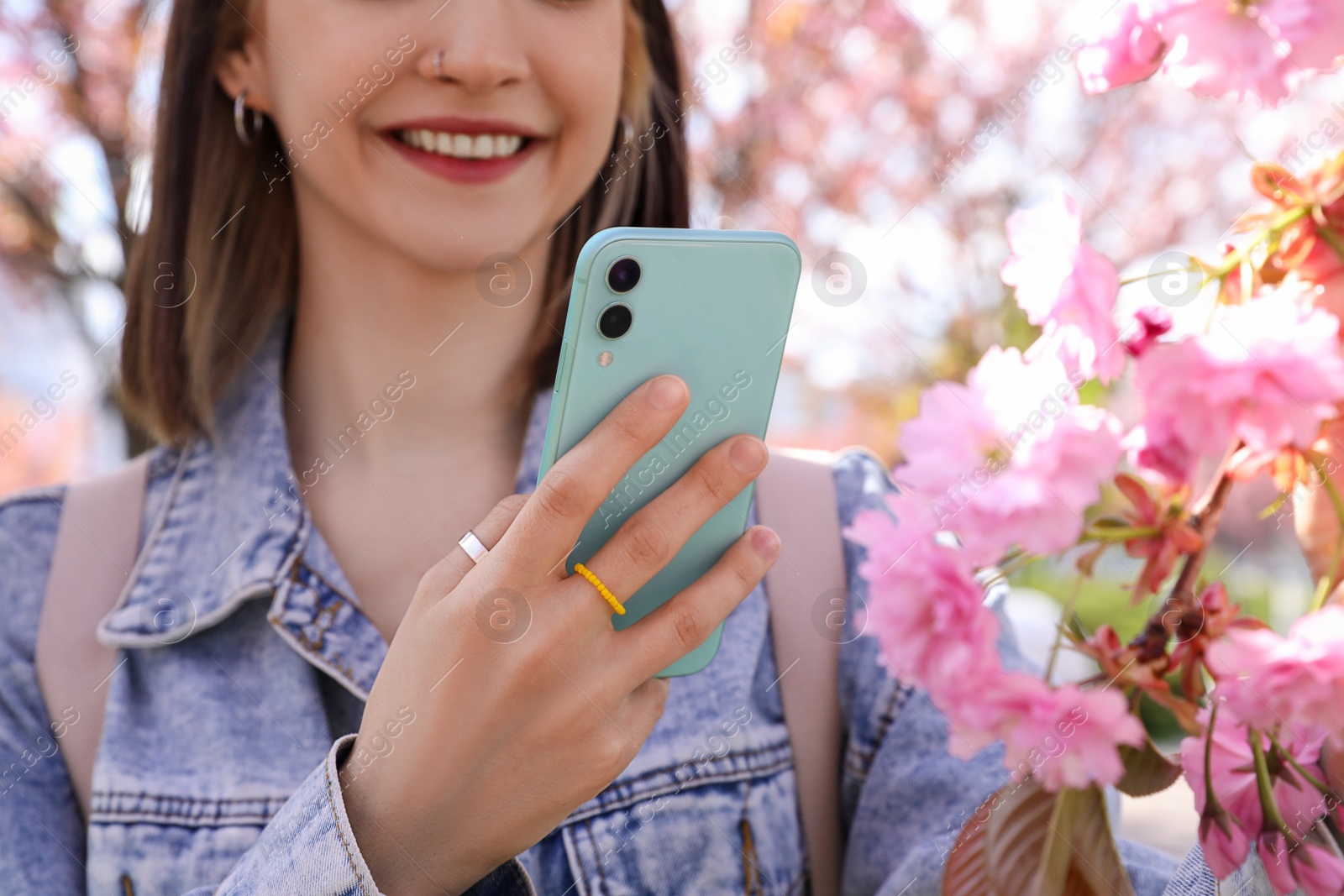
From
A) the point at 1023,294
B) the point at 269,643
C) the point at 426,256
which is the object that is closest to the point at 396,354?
the point at 426,256

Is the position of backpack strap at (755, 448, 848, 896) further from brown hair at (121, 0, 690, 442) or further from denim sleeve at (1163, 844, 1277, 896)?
denim sleeve at (1163, 844, 1277, 896)

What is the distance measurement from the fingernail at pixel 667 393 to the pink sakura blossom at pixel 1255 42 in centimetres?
46

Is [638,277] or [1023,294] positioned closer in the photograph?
[1023,294]

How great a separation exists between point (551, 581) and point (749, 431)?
24cm

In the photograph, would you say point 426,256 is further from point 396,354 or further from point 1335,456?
point 1335,456

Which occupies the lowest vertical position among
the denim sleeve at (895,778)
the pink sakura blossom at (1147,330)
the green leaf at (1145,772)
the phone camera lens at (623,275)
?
the denim sleeve at (895,778)

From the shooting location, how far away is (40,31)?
4031 mm

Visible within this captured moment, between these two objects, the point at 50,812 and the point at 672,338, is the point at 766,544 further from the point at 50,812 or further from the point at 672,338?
the point at 50,812

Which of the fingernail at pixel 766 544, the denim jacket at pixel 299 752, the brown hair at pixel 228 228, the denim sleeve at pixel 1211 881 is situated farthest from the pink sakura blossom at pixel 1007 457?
the brown hair at pixel 228 228

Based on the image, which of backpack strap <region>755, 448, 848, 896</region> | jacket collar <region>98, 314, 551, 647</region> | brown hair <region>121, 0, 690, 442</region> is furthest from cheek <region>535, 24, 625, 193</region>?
backpack strap <region>755, 448, 848, 896</region>

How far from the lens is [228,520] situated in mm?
1481

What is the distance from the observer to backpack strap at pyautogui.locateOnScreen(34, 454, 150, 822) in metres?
1.29

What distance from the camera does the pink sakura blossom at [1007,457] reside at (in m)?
0.43

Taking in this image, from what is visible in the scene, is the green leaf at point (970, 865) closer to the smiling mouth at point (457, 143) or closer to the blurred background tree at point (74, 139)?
the smiling mouth at point (457, 143)
